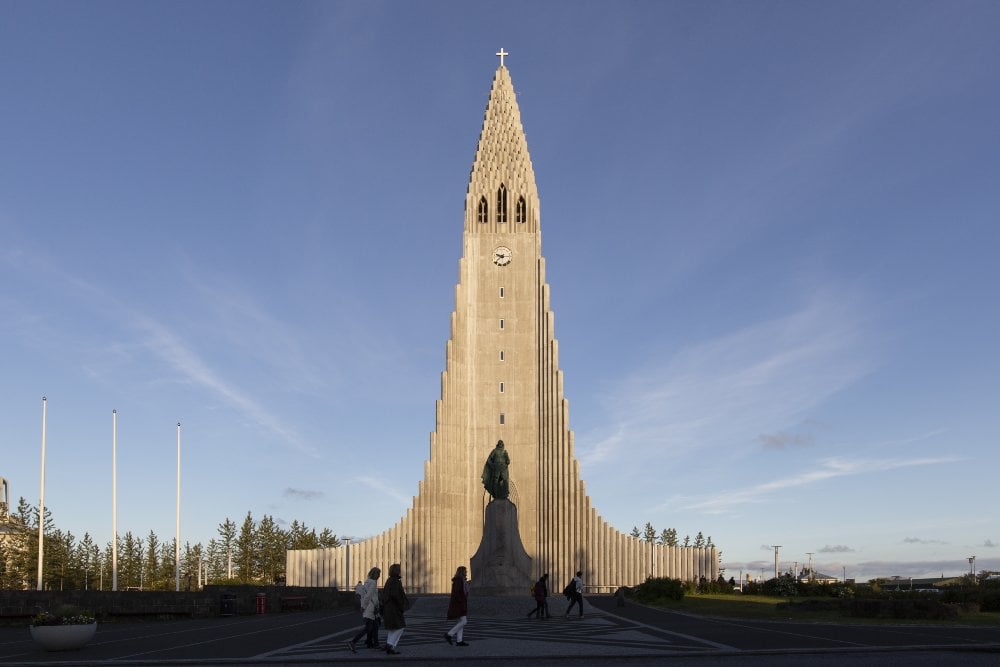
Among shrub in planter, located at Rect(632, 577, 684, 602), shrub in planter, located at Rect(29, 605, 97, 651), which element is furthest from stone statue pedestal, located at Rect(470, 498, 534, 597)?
shrub in planter, located at Rect(29, 605, 97, 651)

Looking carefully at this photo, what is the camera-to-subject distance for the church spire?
7075 centimetres

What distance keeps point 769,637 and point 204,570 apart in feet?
395

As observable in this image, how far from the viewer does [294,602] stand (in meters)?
40.3

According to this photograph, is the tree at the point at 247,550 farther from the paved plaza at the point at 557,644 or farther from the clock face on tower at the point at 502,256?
the paved plaza at the point at 557,644

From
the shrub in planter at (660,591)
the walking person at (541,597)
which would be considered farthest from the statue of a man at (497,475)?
the shrub in planter at (660,591)

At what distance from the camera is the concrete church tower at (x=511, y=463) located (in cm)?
6500

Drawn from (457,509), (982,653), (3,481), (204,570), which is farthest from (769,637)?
(204,570)

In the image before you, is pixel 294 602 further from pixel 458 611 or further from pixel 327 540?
pixel 327 540

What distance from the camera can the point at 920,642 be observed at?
58.5 feet

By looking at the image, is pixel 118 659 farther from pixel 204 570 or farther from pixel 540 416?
pixel 204 570

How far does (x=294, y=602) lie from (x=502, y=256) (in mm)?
34883

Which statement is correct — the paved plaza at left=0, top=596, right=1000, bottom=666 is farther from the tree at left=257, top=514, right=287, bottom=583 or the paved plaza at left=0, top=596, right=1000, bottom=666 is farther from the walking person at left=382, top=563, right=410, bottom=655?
the tree at left=257, top=514, right=287, bottom=583

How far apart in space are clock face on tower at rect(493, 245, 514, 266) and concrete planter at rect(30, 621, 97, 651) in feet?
175

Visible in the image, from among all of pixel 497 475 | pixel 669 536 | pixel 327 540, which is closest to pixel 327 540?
pixel 327 540
